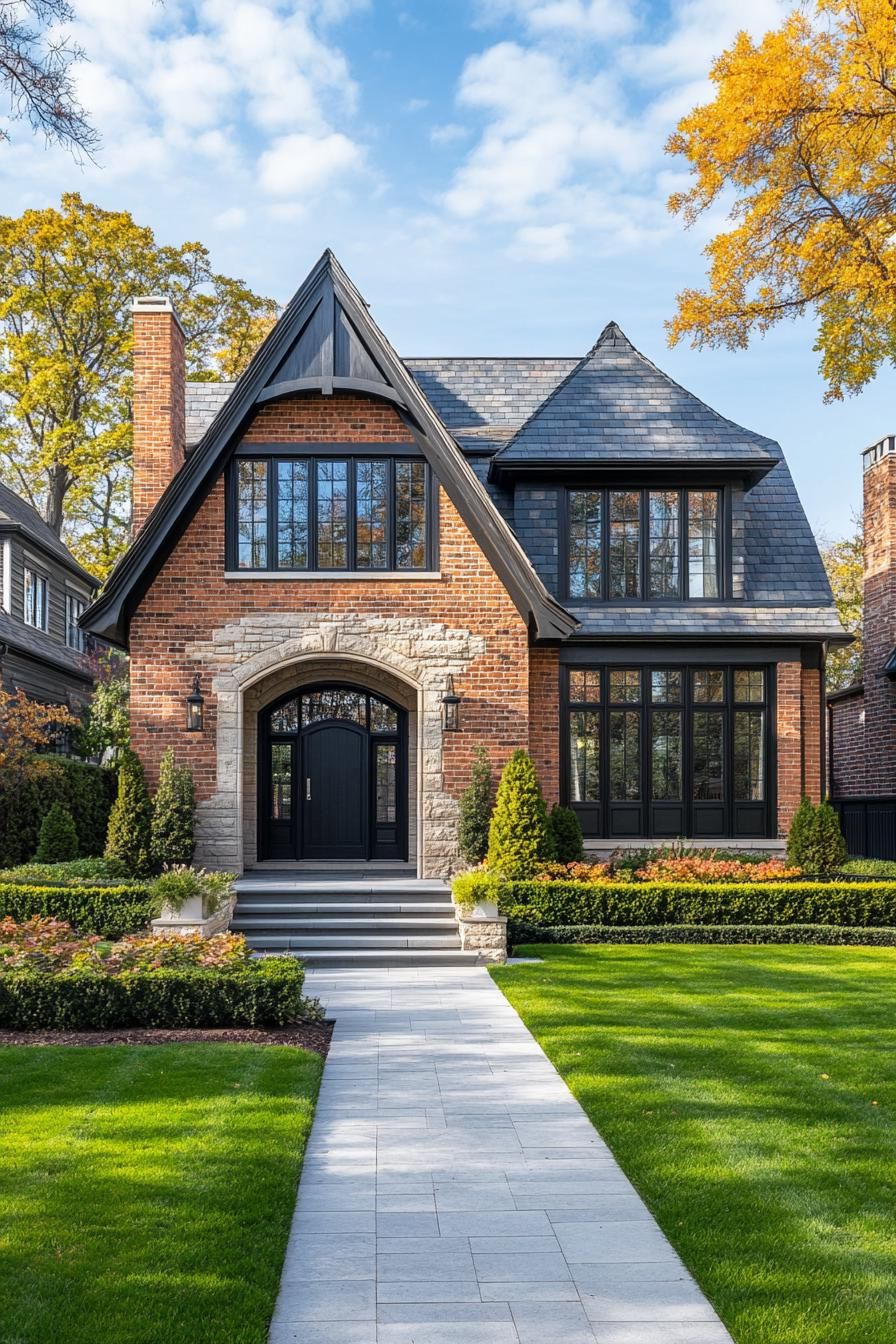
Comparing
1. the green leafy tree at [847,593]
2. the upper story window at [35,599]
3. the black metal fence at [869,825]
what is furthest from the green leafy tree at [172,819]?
the green leafy tree at [847,593]

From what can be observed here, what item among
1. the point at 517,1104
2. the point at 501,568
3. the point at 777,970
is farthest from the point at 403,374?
the point at 517,1104

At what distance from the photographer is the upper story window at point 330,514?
52.9ft

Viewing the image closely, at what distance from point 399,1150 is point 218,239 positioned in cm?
2917

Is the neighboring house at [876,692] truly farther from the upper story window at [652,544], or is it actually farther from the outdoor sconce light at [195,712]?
the outdoor sconce light at [195,712]

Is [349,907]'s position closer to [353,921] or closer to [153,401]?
[353,921]

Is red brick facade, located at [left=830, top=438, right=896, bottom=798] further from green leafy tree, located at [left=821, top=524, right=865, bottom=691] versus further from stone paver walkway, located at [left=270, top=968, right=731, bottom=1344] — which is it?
stone paver walkway, located at [left=270, top=968, right=731, bottom=1344]

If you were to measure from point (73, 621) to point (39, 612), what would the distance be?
301 centimetres

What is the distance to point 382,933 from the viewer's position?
13.6m

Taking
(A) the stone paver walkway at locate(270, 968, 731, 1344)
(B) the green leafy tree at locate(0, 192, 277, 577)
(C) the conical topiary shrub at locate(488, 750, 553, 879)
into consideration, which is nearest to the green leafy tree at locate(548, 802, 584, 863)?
(C) the conical topiary shrub at locate(488, 750, 553, 879)

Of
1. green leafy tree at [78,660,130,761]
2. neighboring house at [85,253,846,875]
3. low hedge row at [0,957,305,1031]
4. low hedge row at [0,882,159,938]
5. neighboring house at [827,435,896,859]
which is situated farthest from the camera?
green leafy tree at [78,660,130,761]

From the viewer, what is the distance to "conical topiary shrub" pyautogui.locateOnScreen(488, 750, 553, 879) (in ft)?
48.2

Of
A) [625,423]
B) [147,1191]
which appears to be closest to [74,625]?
[625,423]

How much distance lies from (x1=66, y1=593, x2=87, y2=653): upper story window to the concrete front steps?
14.6 m

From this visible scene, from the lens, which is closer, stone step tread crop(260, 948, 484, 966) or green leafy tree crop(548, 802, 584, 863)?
stone step tread crop(260, 948, 484, 966)
